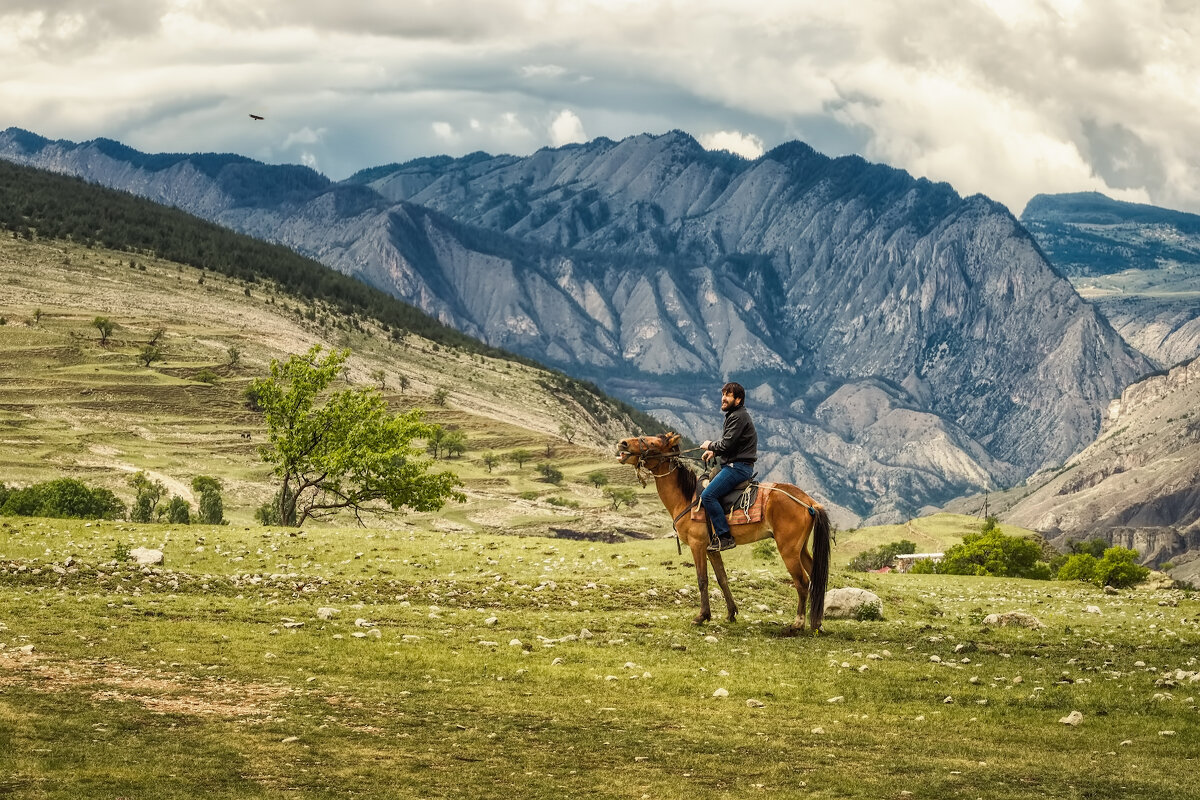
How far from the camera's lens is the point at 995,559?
8100cm

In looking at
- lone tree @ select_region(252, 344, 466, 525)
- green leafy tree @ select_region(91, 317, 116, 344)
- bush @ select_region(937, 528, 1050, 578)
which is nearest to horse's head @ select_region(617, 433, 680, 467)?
lone tree @ select_region(252, 344, 466, 525)

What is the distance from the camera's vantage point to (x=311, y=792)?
13992mm

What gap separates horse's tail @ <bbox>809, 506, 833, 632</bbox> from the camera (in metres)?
26.2

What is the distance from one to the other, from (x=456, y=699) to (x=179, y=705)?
163 inches

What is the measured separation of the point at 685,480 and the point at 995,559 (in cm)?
5904

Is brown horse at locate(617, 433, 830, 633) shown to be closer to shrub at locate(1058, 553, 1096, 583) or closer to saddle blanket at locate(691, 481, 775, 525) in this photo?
saddle blanket at locate(691, 481, 775, 525)

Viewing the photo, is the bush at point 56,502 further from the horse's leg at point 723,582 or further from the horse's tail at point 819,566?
the horse's tail at point 819,566

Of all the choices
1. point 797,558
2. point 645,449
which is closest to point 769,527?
point 797,558

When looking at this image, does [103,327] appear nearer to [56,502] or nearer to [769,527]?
[56,502]

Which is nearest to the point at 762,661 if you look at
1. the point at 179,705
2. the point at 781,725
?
the point at 781,725

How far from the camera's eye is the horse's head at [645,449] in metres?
27.7

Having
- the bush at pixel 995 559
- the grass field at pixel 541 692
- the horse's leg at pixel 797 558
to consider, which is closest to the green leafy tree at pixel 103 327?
the bush at pixel 995 559

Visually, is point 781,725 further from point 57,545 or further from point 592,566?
point 57,545

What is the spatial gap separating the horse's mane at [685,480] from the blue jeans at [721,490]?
1.19m
